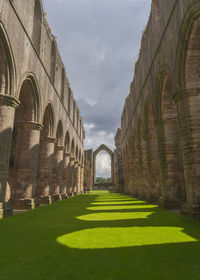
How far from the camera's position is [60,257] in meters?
2.74

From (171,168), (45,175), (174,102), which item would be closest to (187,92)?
(174,102)

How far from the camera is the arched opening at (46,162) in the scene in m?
11.6

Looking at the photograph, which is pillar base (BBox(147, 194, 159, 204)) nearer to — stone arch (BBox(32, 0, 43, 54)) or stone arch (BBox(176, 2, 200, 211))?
stone arch (BBox(176, 2, 200, 211))

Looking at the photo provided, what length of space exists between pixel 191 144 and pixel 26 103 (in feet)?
24.0

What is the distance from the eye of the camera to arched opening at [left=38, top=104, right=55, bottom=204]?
38.0 ft

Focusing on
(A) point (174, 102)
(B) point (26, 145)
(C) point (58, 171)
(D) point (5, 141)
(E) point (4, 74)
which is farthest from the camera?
(C) point (58, 171)

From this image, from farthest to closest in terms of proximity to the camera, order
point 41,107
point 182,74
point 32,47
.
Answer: point 41,107 < point 32,47 < point 182,74

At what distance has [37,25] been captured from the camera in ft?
32.4

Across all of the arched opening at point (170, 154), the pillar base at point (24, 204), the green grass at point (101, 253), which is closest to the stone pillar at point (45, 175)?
the pillar base at point (24, 204)

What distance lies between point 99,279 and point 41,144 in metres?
10.7

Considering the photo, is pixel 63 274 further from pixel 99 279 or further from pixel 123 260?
pixel 123 260

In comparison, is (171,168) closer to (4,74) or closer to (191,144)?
(191,144)

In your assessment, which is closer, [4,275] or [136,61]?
[4,275]

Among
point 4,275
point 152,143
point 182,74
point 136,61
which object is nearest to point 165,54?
point 182,74
